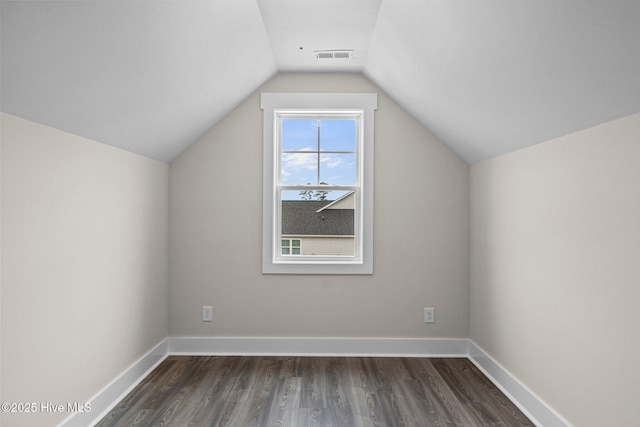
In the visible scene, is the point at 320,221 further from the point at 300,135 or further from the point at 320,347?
the point at 320,347

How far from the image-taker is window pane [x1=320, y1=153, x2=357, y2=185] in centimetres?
375

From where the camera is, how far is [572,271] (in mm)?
2164

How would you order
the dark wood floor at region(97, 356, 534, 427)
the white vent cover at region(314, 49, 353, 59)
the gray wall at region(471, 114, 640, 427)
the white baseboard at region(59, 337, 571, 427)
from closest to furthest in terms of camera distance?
the gray wall at region(471, 114, 640, 427), the dark wood floor at region(97, 356, 534, 427), the white vent cover at region(314, 49, 353, 59), the white baseboard at region(59, 337, 571, 427)

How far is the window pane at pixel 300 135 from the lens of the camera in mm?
3770

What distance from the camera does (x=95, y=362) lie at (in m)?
2.47

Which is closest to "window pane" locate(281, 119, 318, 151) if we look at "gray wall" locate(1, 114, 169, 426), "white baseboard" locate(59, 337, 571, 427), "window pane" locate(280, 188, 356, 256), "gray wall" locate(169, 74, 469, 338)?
"gray wall" locate(169, 74, 469, 338)

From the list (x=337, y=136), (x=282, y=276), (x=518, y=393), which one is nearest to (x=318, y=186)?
(x=337, y=136)

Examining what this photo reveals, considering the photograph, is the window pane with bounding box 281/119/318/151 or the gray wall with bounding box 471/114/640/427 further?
the window pane with bounding box 281/119/318/151

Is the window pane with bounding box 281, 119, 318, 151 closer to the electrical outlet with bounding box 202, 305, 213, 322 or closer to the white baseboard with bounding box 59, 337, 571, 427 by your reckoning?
the electrical outlet with bounding box 202, 305, 213, 322

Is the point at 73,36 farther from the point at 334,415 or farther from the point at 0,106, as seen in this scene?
the point at 334,415

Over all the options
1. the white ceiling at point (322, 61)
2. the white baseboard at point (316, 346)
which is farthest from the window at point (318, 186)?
the white baseboard at point (316, 346)

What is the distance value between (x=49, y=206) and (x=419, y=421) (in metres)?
2.38

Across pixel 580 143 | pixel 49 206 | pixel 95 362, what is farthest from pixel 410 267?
pixel 49 206

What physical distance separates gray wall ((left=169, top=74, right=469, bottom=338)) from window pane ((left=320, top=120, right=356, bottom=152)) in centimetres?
37
